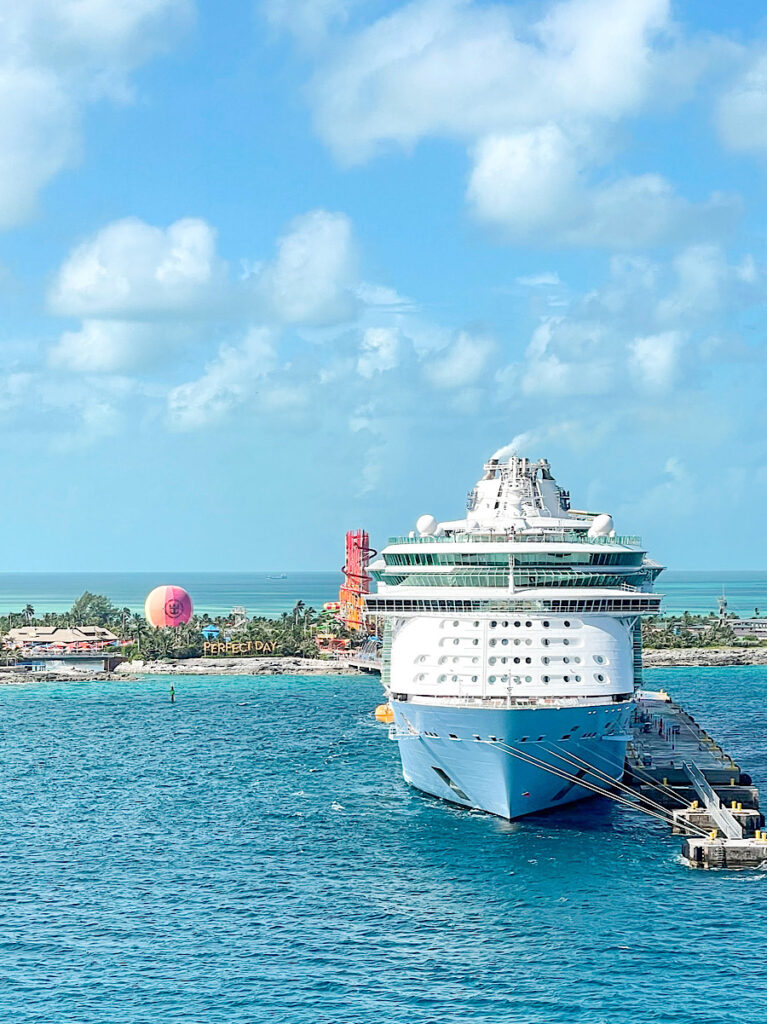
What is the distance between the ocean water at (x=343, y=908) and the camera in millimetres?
37062

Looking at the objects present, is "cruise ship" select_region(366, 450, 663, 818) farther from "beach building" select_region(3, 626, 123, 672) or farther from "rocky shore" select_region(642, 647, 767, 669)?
"beach building" select_region(3, 626, 123, 672)

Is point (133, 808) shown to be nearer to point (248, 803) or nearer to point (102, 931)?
point (248, 803)

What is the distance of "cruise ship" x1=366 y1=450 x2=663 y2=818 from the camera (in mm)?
54281

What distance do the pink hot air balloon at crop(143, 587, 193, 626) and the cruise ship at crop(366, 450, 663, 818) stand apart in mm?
114664

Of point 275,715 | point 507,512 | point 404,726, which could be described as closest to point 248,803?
point 404,726

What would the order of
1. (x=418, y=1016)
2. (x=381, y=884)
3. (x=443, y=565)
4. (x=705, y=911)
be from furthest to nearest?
(x=443, y=565) → (x=381, y=884) → (x=705, y=911) → (x=418, y=1016)

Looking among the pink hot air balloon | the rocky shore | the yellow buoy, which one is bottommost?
the yellow buoy

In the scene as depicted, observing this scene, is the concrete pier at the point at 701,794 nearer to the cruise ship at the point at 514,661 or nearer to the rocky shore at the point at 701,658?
the cruise ship at the point at 514,661

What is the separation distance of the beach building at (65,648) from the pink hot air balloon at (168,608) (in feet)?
27.0

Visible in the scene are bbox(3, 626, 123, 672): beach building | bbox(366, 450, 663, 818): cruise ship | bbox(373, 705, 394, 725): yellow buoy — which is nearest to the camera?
bbox(366, 450, 663, 818): cruise ship

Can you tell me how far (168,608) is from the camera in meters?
175

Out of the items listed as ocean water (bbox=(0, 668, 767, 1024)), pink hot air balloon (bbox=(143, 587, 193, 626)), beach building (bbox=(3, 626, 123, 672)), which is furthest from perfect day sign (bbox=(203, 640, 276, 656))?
ocean water (bbox=(0, 668, 767, 1024))

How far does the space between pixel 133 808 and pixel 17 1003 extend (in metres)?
26.3

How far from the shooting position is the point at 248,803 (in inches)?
2530
